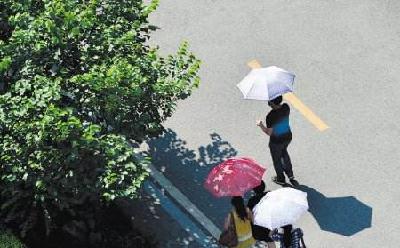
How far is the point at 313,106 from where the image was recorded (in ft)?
39.7

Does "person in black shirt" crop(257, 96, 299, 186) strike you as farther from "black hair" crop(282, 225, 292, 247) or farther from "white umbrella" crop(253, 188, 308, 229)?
"black hair" crop(282, 225, 292, 247)

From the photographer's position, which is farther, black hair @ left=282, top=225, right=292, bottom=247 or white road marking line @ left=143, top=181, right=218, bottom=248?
white road marking line @ left=143, top=181, right=218, bottom=248

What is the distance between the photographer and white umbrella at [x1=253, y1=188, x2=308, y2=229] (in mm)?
8398

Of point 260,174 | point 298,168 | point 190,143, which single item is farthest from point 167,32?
point 260,174

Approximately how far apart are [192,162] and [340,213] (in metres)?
2.48

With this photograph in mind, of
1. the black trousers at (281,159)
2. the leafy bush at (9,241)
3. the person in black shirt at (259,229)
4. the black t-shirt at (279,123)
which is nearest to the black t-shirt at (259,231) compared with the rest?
the person in black shirt at (259,229)

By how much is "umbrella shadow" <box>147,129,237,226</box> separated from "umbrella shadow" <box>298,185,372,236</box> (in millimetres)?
1305

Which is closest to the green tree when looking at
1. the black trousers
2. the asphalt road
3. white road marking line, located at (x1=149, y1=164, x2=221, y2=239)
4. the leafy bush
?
the leafy bush

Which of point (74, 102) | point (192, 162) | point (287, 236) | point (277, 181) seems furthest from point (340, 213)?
point (74, 102)

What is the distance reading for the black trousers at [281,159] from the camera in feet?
34.3

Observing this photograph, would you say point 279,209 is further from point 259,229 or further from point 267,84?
point 267,84

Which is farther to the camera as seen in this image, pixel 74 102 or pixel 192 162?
pixel 192 162

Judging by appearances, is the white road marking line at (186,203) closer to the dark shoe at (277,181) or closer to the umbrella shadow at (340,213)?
the dark shoe at (277,181)

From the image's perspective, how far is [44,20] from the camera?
848cm
